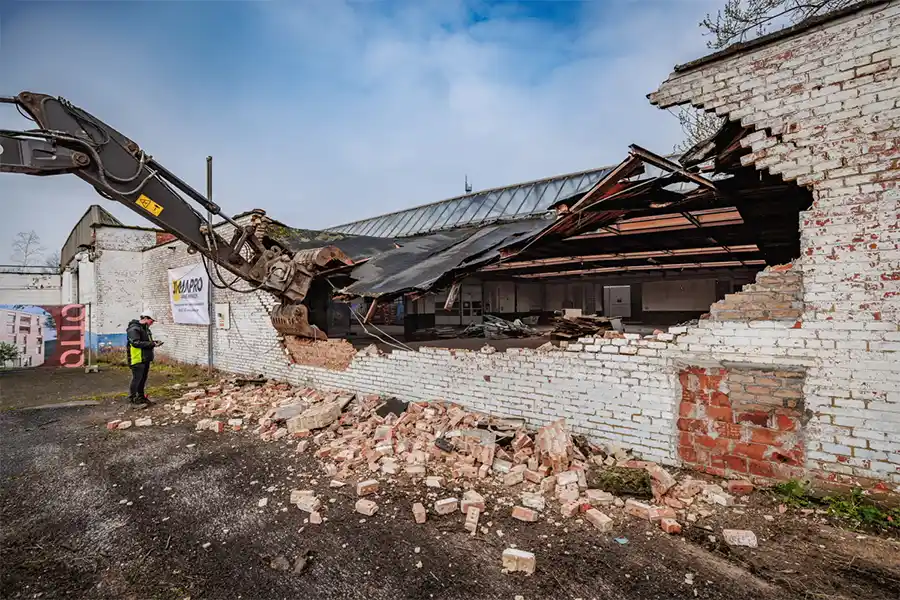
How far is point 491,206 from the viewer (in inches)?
567

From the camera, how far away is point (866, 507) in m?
3.22

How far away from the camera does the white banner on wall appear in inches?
417

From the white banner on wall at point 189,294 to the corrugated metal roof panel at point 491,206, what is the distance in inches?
290

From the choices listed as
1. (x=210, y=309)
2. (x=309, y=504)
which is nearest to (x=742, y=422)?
(x=309, y=504)

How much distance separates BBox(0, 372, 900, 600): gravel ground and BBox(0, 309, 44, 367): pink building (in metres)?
11.0

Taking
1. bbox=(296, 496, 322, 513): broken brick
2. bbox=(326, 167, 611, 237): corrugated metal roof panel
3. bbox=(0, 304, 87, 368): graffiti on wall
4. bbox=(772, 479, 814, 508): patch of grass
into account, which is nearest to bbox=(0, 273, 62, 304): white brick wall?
bbox=(0, 304, 87, 368): graffiti on wall

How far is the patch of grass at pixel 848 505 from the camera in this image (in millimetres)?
3121

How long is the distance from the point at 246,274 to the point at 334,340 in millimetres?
1956

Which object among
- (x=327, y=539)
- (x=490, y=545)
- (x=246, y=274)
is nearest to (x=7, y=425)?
(x=246, y=274)

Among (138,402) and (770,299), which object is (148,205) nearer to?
(138,402)

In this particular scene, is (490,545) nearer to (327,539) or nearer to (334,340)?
(327,539)

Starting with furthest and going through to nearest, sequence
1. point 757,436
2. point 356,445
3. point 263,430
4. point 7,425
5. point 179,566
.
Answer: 1. point 7,425
2. point 263,430
3. point 356,445
4. point 757,436
5. point 179,566

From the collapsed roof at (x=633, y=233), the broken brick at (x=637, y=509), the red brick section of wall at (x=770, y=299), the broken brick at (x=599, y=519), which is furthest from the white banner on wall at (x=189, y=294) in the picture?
the red brick section of wall at (x=770, y=299)

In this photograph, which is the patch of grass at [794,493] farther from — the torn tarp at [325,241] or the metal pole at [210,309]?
the metal pole at [210,309]
